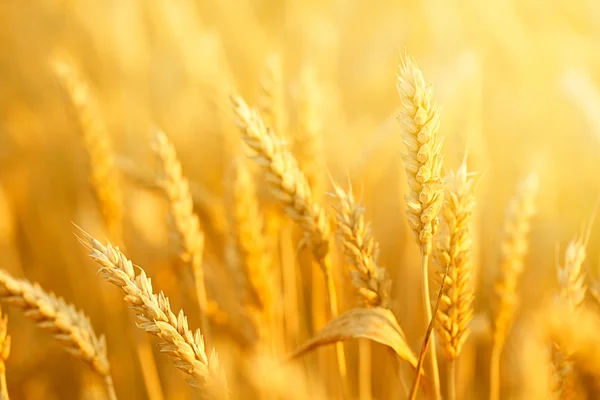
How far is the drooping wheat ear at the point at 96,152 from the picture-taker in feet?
4.03

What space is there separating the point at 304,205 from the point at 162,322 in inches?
10.8

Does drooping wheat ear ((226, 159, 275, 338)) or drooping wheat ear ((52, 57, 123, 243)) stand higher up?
drooping wheat ear ((52, 57, 123, 243))

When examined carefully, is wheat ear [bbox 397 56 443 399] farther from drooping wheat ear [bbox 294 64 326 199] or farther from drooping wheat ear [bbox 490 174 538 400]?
drooping wheat ear [bbox 294 64 326 199]

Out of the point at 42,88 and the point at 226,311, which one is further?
the point at 42,88

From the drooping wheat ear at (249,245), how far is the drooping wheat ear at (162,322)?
1.06 feet

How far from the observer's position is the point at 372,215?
5.84 ft

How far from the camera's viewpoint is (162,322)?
0.69 metres

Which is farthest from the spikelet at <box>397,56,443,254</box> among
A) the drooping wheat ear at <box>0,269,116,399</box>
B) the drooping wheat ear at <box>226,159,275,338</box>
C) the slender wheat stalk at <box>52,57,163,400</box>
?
the slender wheat stalk at <box>52,57,163,400</box>

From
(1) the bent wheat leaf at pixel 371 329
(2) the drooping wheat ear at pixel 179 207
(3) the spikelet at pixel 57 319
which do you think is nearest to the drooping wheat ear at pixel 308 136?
(2) the drooping wheat ear at pixel 179 207

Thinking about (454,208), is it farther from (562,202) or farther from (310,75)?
(562,202)

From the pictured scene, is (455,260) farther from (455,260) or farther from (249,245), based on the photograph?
(249,245)

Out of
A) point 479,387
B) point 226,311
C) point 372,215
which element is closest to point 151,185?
point 226,311

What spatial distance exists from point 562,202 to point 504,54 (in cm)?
53

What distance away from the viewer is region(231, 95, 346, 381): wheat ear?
82 cm
